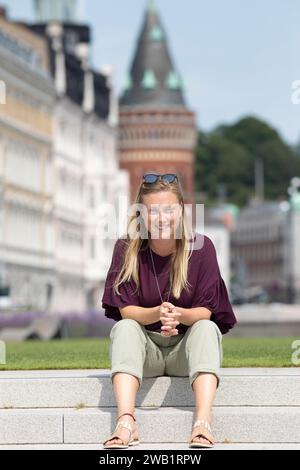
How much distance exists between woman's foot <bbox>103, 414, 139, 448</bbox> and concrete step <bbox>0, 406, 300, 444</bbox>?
23 centimetres

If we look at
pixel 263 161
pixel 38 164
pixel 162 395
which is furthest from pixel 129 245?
pixel 263 161

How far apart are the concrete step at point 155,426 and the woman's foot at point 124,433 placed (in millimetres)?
228

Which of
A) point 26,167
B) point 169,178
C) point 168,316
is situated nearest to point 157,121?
point 26,167

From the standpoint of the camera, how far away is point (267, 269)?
178000 millimetres

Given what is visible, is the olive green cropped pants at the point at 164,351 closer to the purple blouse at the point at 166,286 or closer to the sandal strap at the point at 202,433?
the purple blouse at the point at 166,286

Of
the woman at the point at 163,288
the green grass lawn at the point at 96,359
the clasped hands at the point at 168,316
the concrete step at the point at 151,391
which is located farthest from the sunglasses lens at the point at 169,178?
the green grass lawn at the point at 96,359

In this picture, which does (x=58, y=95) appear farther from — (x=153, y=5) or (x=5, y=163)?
(x=153, y=5)

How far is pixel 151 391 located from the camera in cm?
1055

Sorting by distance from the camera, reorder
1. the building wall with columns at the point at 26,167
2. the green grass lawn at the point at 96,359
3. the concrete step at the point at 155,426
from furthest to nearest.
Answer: the building wall with columns at the point at 26,167 → the green grass lawn at the point at 96,359 → the concrete step at the point at 155,426

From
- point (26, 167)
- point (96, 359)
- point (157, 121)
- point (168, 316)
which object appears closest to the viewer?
point (168, 316)

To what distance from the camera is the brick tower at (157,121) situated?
408 ft

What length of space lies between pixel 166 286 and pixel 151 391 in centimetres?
60

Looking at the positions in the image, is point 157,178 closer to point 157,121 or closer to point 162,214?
point 162,214

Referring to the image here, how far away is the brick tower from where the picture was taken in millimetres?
124375
